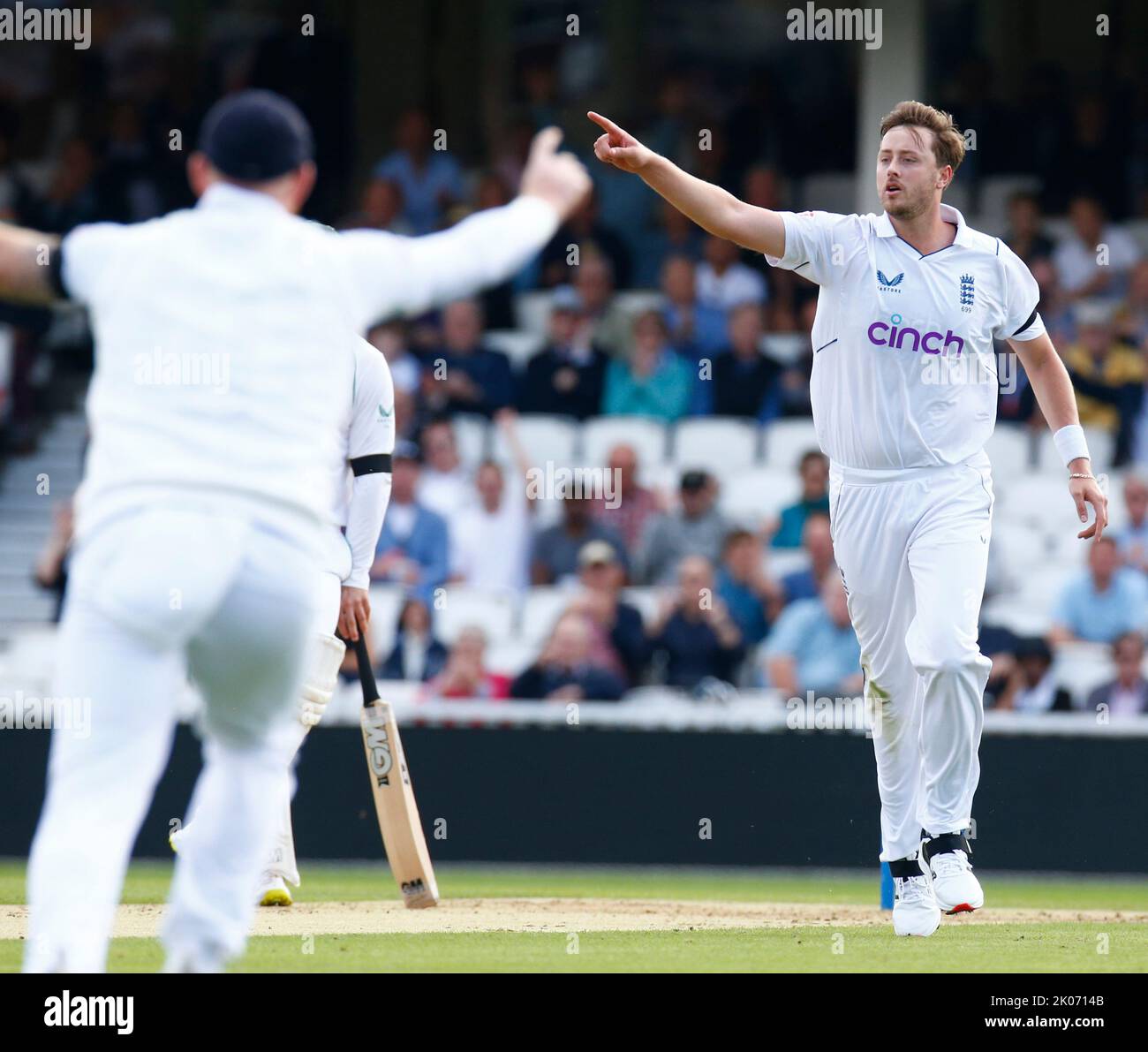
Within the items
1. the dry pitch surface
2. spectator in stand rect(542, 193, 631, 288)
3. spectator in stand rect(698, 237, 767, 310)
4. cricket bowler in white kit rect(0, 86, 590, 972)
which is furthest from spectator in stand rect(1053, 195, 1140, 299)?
cricket bowler in white kit rect(0, 86, 590, 972)

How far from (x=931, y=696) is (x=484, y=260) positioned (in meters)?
3.00

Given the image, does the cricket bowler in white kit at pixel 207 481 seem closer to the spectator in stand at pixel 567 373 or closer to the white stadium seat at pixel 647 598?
the white stadium seat at pixel 647 598

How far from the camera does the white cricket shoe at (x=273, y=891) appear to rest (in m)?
7.89

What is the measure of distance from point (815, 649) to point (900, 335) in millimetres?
5141

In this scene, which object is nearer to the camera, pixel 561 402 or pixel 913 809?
pixel 913 809

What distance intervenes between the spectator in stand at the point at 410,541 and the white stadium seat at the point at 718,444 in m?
1.95

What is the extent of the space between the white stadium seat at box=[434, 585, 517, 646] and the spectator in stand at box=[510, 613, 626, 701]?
772 mm

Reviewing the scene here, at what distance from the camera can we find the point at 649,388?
14.1 meters

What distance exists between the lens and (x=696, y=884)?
10289 mm

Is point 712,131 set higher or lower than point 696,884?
higher

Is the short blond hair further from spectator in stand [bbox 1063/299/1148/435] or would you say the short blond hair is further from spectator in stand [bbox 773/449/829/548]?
spectator in stand [bbox 1063/299/1148/435]

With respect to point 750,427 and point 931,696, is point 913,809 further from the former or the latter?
point 750,427
